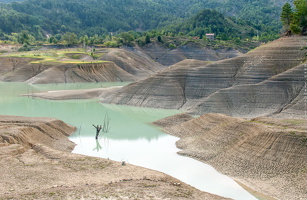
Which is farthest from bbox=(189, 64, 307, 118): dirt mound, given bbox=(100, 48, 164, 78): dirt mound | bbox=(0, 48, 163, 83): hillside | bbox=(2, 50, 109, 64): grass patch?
bbox=(100, 48, 164, 78): dirt mound

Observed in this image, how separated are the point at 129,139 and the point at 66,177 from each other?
47.1 feet

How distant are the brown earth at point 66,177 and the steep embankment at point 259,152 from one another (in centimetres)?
486

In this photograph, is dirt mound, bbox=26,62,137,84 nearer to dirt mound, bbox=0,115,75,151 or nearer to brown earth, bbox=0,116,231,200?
dirt mound, bbox=0,115,75,151

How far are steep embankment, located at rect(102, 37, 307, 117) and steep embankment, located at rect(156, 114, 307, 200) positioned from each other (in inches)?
547

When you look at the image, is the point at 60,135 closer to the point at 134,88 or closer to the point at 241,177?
the point at 241,177

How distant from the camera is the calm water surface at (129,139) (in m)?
25.3

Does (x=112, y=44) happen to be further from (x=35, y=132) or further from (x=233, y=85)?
(x=35, y=132)

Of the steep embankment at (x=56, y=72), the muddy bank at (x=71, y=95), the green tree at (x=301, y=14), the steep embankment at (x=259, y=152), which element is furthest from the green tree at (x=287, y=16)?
the steep embankment at (x=56, y=72)

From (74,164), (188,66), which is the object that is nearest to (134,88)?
(188,66)

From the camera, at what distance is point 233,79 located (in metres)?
53.2

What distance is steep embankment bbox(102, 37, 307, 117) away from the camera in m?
46.8

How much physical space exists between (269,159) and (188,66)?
115 ft

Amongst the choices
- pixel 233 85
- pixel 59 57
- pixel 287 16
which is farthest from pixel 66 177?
pixel 59 57

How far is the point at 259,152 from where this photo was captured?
26000 mm
